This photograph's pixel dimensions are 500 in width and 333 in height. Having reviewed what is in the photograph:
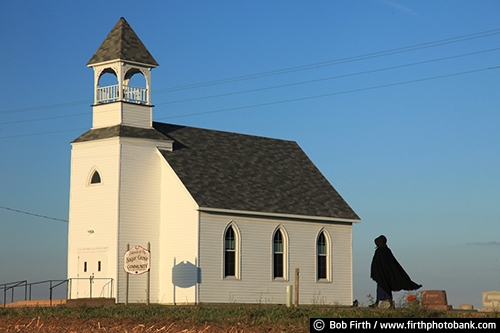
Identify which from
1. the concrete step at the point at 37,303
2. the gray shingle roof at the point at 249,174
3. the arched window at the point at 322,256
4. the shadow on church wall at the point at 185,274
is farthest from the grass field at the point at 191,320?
the arched window at the point at 322,256

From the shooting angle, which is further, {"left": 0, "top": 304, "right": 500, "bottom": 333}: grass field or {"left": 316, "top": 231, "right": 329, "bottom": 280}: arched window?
{"left": 316, "top": 231, "right": 329, "bottom": 280}: arched window

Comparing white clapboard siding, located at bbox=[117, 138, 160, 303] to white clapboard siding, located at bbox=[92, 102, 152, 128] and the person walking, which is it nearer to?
white clapboard siding, located at bbox=[92, 102, 152, 128]

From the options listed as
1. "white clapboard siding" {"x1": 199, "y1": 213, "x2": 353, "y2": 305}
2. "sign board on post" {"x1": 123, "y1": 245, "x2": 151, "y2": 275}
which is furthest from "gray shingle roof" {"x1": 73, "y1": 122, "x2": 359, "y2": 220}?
"sign board on post" {"x1": 123, "y1": 245, "x2": 151, "y2": 275}

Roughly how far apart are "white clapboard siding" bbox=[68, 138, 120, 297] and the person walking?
52.8 ft

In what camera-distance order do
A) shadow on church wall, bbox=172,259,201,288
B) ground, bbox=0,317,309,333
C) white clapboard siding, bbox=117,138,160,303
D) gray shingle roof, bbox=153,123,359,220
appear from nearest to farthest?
ground, bbox=0,317,309,333 < shadow on church wall, bbox=172,259,201,288 < white clapboard siding, bbox=117,138,160,303 < gray shingle roof, bbox=153,123,359,220

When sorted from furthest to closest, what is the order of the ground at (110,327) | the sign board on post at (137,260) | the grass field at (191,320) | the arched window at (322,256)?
the arched window at (322,256), the sign board on post at (137,260), the grass field at (191,320), the ground at (110,327)

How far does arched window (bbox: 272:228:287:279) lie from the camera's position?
Result: 4678cm

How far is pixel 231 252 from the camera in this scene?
44.7 meters

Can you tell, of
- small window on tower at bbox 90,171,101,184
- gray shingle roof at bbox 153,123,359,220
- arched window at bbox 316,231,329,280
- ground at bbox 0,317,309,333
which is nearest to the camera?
ground at bbox 0,317,309,333

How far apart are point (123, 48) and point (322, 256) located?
15378 millimetres

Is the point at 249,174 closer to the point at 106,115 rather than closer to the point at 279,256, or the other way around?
the point at 279,256

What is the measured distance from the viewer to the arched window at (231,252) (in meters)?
44.4

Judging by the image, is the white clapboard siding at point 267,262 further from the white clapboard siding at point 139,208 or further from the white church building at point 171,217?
the white clapboard siding at point 139,208

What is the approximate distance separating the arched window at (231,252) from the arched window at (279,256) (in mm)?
2783
